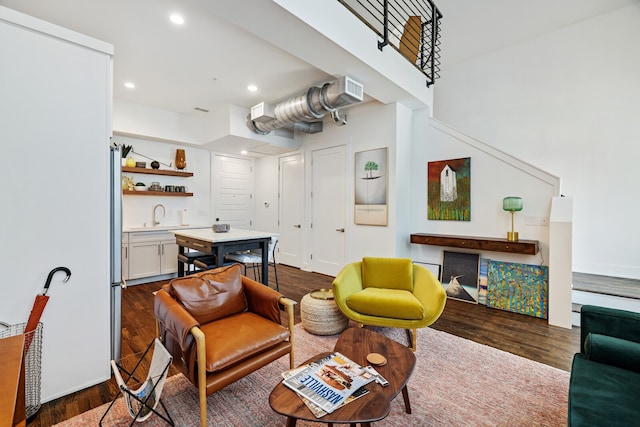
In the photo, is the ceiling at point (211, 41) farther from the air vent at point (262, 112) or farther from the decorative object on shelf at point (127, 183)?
the decorative object on shelf at point (127, 183)

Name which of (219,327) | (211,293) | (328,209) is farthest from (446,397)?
(328,209)

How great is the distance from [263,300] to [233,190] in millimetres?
4700

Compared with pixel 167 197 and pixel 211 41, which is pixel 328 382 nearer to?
pixel 211 41

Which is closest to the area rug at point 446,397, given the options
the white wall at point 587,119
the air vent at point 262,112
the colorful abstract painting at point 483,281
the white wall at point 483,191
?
the colorful abstract painting at point 483,281

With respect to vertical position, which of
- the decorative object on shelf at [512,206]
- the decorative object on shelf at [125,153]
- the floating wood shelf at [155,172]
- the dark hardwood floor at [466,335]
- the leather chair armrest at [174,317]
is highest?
the decorative object on shelf at [125,153]

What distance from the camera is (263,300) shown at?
2139 millimetres

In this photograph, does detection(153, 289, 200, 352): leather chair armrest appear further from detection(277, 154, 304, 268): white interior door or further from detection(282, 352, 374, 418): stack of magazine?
detection(277, 154, 304, 268): white interior door

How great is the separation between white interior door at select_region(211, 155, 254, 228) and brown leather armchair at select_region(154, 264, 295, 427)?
13.7ft

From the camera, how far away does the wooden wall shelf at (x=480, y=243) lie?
3.26 meters

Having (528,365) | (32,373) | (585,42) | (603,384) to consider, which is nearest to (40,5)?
(32,373)

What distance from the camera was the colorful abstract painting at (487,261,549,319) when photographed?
3.27 m

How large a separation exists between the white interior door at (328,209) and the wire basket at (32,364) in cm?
387

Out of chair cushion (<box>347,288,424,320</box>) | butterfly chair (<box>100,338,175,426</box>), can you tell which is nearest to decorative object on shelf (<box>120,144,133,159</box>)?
butterfly chair (<box>100,338,175,426</box>)

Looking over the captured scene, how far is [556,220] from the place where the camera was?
3.10 metres
